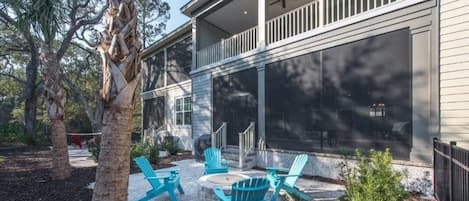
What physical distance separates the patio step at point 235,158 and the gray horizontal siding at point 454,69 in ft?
18.3

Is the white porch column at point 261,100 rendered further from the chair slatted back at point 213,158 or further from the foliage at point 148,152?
the foliage at point 148,152

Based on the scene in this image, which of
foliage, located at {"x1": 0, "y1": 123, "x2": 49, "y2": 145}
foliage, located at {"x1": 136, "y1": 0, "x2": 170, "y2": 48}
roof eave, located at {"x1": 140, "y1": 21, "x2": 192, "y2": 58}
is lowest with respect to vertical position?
foliage, located at {"x1": 0, "y1": 123, "x2": 49, "y2": 145}

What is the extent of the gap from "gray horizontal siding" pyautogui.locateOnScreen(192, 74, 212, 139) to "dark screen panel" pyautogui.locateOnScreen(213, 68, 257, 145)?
53 cm

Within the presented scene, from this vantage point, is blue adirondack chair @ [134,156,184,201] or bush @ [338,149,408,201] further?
blue adirondack chair @ [134,156,184,201]

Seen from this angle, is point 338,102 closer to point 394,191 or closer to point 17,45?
point 394,191

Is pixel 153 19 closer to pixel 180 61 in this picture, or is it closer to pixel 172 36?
pixel 172 36

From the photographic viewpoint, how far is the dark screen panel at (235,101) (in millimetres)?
10758

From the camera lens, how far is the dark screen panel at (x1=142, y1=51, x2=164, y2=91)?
19.5m

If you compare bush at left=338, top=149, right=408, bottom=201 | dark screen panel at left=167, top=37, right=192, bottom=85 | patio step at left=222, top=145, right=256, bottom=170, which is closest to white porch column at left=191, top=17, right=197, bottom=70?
dark screen panel at left=167, top=37, right=192, bottom=85

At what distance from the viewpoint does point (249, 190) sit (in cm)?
435

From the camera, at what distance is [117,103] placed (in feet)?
12.5

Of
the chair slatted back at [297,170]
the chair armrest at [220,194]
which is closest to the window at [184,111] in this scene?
the chair slatted back at [297,170]

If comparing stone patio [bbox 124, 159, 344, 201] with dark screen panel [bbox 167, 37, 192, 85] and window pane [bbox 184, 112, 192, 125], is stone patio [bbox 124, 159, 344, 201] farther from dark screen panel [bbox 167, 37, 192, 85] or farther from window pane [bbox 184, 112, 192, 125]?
dark screen panel [bbox 167, 37, 192, 85]

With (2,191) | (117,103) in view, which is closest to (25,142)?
(2,191)
